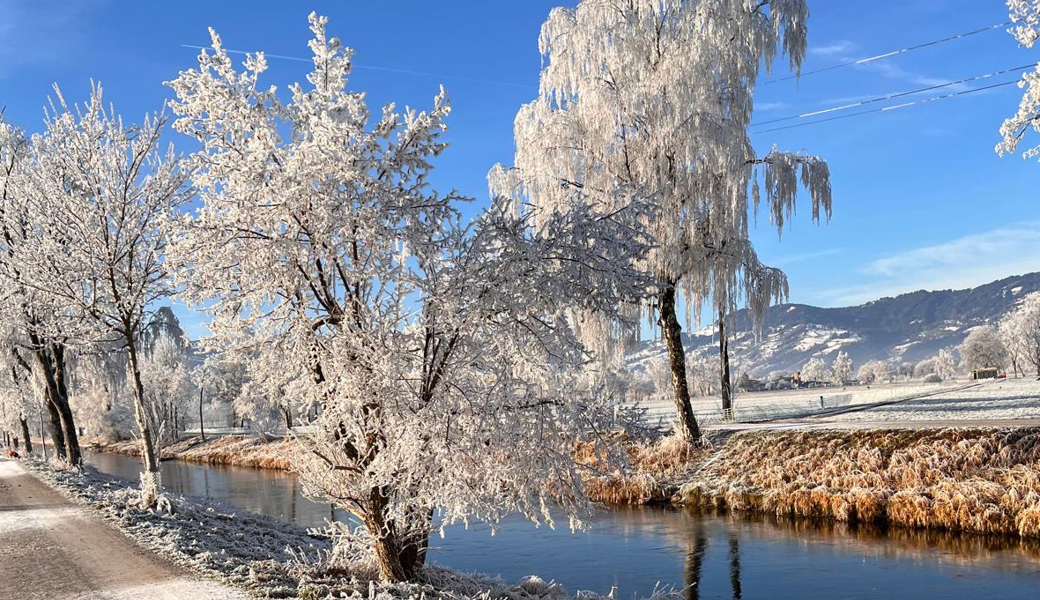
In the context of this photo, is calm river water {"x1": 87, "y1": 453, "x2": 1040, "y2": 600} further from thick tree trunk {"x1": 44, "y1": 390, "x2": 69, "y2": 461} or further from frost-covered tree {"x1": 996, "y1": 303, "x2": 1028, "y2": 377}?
frost-covered tree {"x1": 996, "y1": 303, "x2": 1028, "y2": 377}

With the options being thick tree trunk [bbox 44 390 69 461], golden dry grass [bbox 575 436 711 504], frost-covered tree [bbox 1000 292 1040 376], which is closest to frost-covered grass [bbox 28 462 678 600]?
golden dry grass [bbox 575 436 711 504]

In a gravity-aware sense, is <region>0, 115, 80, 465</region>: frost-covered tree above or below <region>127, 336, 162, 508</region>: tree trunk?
above

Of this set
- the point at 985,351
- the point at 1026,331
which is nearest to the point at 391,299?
the point at 1026,331

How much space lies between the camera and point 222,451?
51156 millimetres

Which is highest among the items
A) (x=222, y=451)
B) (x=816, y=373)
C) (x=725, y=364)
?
(x=725, y=364)

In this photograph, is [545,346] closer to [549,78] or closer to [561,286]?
[561,286]

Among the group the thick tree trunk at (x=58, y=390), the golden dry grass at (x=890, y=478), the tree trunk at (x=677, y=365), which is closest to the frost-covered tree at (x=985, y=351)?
the tree trunk at (x=677, y=365)

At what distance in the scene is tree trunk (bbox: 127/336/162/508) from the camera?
13.8 metres

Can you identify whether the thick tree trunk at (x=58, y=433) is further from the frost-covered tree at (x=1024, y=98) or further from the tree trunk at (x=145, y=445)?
the frost-covered tree at (x=1024, y=98)

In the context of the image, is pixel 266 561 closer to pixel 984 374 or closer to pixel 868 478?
pixel 868 478

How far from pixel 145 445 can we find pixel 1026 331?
91.2 m

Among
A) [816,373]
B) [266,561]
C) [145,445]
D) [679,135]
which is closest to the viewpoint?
[266,561]

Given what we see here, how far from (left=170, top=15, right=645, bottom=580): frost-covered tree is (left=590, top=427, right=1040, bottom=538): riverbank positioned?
6220mm

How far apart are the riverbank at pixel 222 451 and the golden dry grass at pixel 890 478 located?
24.7m
